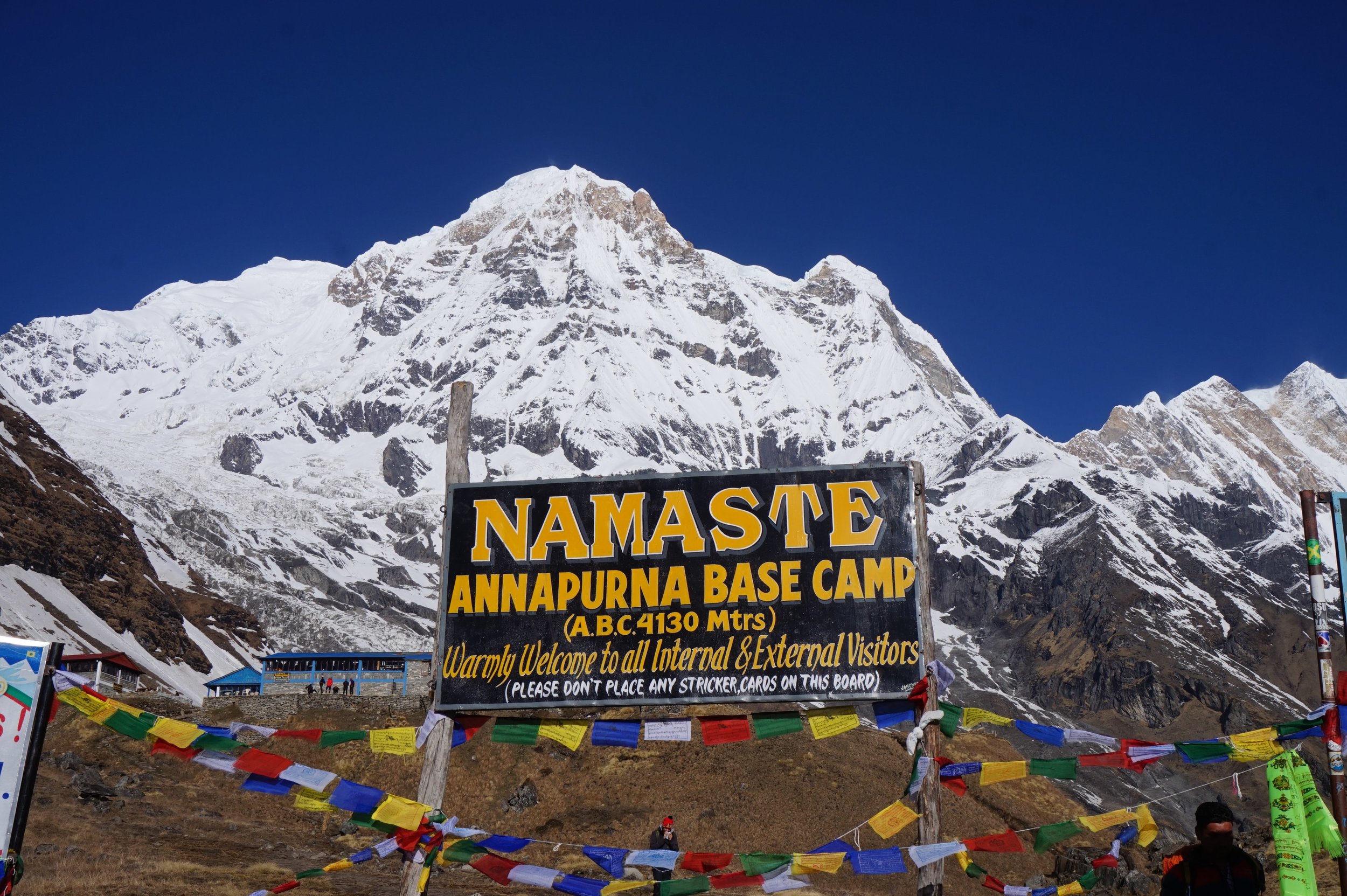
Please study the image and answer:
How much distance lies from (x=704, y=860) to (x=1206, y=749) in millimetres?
6001

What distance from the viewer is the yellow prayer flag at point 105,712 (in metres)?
13.7

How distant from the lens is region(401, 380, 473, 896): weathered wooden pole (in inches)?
549

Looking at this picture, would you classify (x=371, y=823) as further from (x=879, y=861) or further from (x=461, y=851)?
(x=879, y=861)

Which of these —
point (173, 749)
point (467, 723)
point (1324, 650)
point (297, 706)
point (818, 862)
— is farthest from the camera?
point (297, 706)

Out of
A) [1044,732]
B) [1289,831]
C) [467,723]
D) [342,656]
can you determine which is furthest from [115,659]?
[1289,831]

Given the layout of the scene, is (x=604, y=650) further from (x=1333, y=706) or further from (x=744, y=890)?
(x=744, y=890)

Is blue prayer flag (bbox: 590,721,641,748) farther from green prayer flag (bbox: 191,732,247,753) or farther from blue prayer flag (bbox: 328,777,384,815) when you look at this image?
green prayer flag (bbox: 191,732,247,753)

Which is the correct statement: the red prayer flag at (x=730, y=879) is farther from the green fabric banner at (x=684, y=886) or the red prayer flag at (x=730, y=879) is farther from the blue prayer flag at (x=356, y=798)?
the blue prayer flag at (x=356, y=798)

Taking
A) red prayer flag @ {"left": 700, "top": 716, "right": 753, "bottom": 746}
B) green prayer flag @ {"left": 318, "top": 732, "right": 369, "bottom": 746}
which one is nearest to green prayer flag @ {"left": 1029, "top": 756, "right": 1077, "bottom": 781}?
red prayer flag @ {"left": 700, "top": 716, "right": 753, "bottom": 746}

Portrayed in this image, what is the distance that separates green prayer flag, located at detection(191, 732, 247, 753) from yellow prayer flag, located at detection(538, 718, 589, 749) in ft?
11.6

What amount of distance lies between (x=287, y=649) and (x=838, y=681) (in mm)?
175991

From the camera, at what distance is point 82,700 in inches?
536

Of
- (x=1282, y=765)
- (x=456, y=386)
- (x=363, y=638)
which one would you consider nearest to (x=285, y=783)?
(x=456, y=386)

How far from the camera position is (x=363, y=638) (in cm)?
19838
